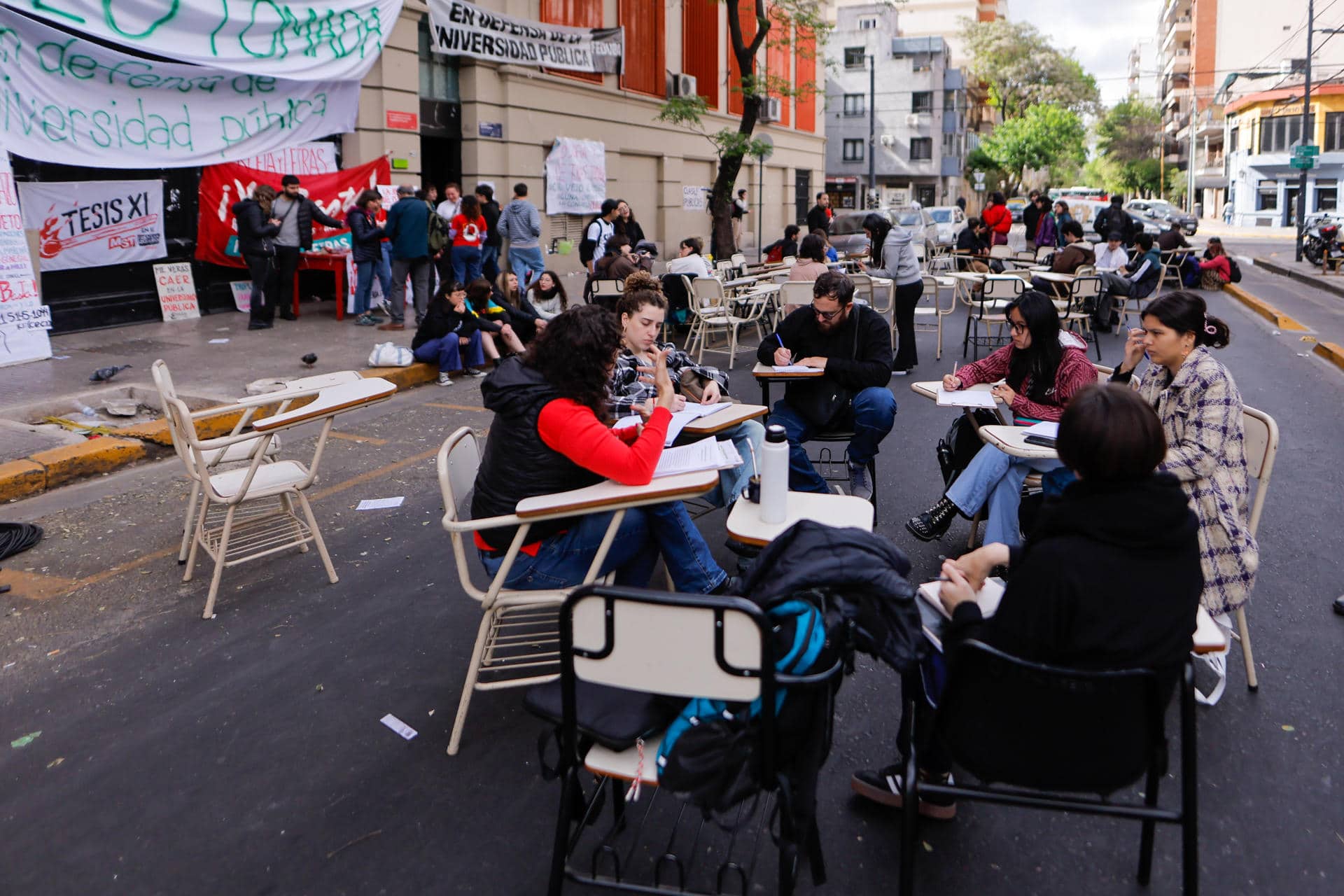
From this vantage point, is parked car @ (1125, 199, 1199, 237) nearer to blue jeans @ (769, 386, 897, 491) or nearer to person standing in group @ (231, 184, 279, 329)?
person standing in group @ (231, 184, 279, 329)

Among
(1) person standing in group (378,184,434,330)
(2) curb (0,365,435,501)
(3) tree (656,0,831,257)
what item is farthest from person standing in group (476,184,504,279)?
(2) curb (0,365,435,501)

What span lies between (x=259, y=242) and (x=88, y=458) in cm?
569

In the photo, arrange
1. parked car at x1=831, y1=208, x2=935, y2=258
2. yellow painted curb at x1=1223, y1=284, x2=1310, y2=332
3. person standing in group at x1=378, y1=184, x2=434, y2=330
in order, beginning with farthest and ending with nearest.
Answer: parked car at x1=831, y1=208, x2=935, y2=258 < yellow painted curb at x1=1223, y1=284, x2=1310, y2=332 < person standing in group at x1=378, y1=184, x2=434, y2=330

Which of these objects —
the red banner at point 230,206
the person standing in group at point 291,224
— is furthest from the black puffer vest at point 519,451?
the red banner at point 230,206

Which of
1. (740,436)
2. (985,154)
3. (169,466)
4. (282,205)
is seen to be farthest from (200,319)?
(985,154)

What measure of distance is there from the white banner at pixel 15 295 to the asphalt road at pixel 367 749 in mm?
4766

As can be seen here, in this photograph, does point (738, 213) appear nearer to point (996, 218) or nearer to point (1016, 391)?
point (996, 218)

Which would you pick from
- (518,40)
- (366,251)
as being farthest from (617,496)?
(518,40)

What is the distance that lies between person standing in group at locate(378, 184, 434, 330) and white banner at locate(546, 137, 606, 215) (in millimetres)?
6568

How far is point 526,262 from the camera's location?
48.4 feet

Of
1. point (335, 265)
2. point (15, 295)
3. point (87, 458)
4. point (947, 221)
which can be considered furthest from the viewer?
point (947, 221)

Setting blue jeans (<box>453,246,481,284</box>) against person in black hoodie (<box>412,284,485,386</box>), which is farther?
blue jeans (<box>453,246,481,284</box>)

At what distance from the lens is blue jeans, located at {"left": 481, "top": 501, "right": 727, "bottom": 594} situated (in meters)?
3.49

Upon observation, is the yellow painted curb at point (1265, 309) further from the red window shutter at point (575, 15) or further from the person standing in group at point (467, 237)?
the red window shutter at point (575, 15)
